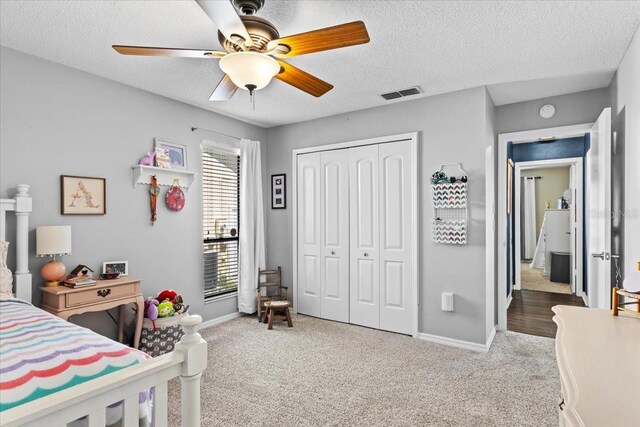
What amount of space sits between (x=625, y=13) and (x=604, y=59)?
2.44 ft

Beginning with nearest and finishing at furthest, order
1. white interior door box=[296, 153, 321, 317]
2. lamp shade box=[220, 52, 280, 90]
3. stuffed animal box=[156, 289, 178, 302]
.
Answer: lamp shade box=[220, 52, 280, 90] → stuffed animal box=[156, 289, 178, 302] → white interior door box=[296, 153, 321, 317]

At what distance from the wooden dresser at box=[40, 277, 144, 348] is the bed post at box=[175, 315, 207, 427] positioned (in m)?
1.85

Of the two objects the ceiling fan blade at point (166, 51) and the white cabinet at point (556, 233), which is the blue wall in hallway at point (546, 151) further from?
the ceiling fan blade at point (166, 51)

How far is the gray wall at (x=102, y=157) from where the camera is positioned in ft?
8.87

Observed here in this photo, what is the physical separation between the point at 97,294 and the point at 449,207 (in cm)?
320

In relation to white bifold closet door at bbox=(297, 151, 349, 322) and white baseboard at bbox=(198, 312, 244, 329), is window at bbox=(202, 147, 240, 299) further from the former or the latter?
white bifold closet door at bbox=(297, 151, 349, 322)

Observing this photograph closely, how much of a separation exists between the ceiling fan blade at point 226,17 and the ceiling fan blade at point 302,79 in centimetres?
42

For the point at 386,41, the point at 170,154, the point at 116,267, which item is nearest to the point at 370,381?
the point at 116,267

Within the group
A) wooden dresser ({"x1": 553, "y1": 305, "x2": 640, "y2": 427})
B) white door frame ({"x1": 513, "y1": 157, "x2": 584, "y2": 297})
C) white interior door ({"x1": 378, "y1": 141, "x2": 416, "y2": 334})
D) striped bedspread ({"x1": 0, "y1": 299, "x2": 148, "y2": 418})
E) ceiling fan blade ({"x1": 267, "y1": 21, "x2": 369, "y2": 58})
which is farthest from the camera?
white door frame ({"x1": 513, "y1": 157, "x2": 584, "y2": 297})

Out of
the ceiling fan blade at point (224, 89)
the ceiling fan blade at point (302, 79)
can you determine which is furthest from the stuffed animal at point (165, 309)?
the ceiling fan blade at point (302, 79)

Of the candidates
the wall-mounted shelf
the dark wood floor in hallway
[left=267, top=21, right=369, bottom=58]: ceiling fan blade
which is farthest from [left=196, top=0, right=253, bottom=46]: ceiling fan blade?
the dark wood floor in hallway

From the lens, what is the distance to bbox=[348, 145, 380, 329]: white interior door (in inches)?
161

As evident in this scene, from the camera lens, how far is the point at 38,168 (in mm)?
2783

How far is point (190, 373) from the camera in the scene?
130cm
